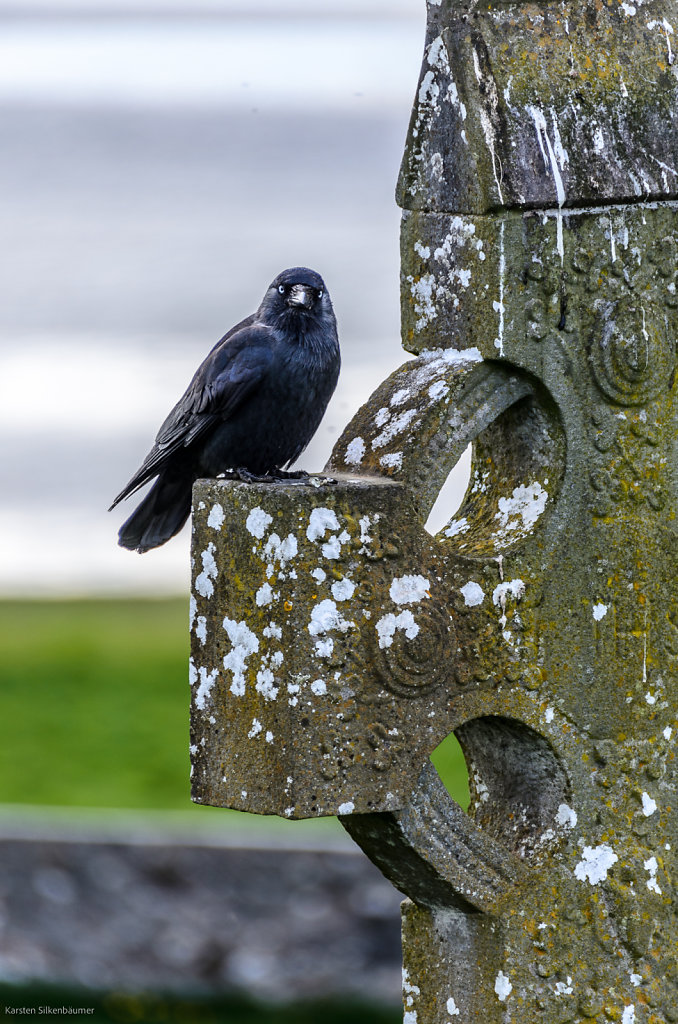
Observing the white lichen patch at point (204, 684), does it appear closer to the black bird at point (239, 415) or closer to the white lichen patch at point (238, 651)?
the white lichen patch at point (238, 651)

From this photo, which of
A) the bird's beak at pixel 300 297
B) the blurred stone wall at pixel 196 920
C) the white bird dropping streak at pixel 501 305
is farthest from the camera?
the blurred stone wall at pixel 196 920

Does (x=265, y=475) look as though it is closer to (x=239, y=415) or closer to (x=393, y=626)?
(x=239, y=415)

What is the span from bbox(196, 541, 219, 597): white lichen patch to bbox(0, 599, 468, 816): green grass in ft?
17.5

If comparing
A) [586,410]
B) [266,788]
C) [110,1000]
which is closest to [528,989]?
[266,788]

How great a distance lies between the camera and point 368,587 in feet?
10.3

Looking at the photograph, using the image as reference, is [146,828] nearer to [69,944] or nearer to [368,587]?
[69,944]

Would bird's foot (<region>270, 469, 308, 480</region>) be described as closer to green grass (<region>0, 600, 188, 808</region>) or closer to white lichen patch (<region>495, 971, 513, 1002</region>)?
white lichen patch (<region>495, 971, 513, 1002</region>)

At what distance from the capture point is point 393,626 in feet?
10.3

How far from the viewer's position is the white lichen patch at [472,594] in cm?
330

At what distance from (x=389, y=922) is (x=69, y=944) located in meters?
1.53

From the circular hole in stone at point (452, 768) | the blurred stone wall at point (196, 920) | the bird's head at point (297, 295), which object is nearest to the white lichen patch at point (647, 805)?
the bird's head at point (297, 295)

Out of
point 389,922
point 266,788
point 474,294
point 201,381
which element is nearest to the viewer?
point 266,788

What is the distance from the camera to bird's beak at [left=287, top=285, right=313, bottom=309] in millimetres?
4078

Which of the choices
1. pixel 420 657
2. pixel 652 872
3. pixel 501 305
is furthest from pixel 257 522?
pixel 652 872
